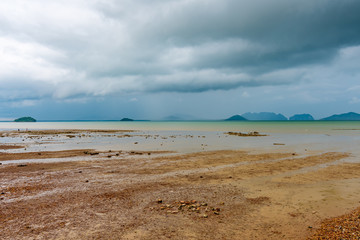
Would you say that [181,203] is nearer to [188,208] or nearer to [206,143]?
[188,208]

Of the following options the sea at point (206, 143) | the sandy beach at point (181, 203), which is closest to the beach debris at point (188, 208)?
the sandy beach at point (181, 203)

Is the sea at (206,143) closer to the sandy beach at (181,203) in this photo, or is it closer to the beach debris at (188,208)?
the sandy beach at (181,203)

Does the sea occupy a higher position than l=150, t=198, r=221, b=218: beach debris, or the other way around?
the sea

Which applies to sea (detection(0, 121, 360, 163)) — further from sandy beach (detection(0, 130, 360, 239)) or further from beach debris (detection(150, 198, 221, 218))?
beach debris (detection(150, 198, 221, 218))

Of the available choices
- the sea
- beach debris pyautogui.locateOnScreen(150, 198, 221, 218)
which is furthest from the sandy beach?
the sea

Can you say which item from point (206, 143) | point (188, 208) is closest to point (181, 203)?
point (188, 208)

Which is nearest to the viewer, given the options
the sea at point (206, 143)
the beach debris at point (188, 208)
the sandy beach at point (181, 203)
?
the sandy beach at point (181, 203)

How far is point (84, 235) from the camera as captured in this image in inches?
291

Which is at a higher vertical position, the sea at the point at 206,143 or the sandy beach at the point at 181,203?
the sea at the point at 206,143

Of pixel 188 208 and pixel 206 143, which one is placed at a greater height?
pixel 206 143

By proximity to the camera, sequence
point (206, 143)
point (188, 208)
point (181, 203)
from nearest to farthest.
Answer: point (188, 208)
point (181, 203)
point (206, 143)

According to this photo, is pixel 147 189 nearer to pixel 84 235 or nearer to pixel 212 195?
pixel 212 195

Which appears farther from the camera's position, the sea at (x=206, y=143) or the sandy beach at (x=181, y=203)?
the sea at (x=206, y=143)

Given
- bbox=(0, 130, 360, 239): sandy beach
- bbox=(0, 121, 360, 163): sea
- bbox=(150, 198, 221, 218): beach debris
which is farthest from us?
bbox=(0, 121, 360, 163): sea
